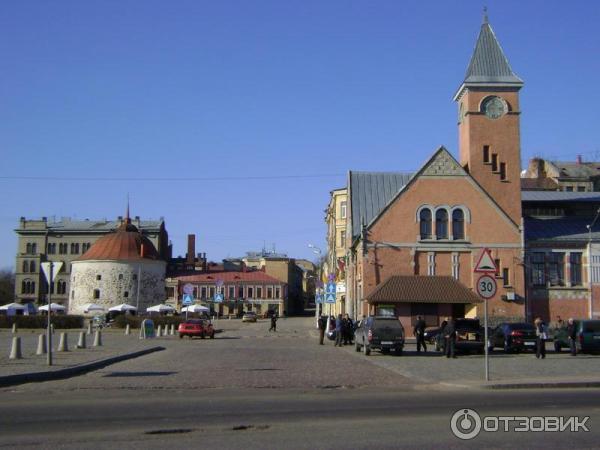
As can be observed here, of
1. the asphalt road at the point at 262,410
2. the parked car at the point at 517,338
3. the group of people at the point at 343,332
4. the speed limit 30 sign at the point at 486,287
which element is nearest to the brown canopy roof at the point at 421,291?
the group of people at the point at 343,332

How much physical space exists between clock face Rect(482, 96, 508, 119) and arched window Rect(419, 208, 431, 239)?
30.2 feet

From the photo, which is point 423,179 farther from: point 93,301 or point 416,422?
point 93,301

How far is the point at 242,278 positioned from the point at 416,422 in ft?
384

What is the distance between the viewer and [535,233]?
5500cm

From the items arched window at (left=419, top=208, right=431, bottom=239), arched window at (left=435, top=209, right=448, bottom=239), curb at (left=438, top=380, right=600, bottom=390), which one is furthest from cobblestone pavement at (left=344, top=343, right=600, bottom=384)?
arched window at (left=435, top=209, right=448, bottom=239)

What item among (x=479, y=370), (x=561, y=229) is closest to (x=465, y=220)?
(x=561, y=229)

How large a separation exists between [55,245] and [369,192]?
99323 millimetres

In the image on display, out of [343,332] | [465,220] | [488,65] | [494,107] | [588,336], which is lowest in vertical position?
[343,332]

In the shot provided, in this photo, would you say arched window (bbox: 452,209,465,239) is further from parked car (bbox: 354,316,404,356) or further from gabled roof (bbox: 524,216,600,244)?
parked car (bbox: 354,316,404,356)

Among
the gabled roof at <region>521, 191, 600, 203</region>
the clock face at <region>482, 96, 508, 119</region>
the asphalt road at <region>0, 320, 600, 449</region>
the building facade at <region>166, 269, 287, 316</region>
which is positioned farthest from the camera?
the building facade at <region>166, 269, 287, 316</region>

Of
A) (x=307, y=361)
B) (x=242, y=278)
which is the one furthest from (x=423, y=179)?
(x=242, y=278)

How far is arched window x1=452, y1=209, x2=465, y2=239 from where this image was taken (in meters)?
52.5

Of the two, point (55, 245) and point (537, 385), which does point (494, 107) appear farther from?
point (55, 245)

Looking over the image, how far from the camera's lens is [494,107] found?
5475cm
